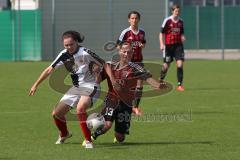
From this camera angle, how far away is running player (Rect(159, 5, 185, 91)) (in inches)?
765

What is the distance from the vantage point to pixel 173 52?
65.2 ft

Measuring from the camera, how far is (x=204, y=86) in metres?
21.1

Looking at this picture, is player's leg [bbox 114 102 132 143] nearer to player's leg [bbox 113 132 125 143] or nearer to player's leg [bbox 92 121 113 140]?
player's leg [bbox 113 132 125 143]

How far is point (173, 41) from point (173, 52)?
29cm

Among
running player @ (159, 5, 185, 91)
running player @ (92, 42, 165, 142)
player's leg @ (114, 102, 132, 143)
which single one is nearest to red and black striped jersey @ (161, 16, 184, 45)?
running player @ (159, 5, 185, 91)

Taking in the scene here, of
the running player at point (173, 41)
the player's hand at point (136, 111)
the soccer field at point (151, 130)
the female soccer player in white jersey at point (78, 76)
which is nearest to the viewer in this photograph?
the soccer field at point (151, 130)

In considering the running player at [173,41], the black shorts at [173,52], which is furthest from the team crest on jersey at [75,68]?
the black shorts at [173,52]

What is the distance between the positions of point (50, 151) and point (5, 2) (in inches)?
1108

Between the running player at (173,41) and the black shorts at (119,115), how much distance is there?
27.6ft

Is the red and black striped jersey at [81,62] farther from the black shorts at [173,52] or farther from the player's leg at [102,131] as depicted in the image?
the black shorts at [173,52]

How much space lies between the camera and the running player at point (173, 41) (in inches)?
765

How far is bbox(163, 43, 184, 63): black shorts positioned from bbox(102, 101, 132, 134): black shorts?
879 cm

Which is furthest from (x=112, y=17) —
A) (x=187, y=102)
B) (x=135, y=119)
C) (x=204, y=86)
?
(x=135, y=119)

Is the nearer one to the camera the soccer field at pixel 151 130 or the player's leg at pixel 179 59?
the soccer field at pixel 151 130
